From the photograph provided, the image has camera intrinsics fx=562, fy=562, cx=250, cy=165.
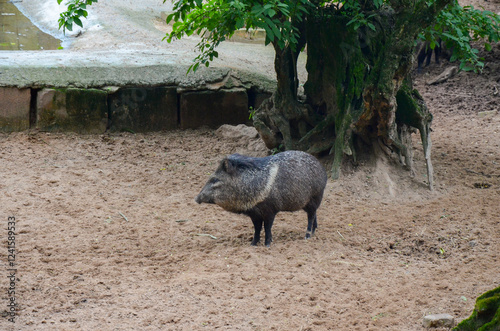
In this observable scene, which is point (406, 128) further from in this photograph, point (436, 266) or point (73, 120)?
point (73, 120)

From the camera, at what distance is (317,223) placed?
5551 millimetres

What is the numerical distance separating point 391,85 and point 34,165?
425cm

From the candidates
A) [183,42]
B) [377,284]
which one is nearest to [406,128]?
[377,284]

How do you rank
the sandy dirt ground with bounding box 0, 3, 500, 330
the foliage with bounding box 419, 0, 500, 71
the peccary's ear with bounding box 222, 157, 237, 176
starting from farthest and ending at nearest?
the foliage with bounding box 419, 0, 500, 71, the peccary's ear with bounding box 222, 157, 237, 176, the sandy dirt ground with bounding box 0, 3, 500, 330

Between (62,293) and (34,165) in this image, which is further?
(34,165)

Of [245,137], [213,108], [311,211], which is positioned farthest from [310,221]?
[213,108]

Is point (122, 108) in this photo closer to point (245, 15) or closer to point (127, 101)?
point (127, 101)

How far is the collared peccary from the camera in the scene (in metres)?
4.78

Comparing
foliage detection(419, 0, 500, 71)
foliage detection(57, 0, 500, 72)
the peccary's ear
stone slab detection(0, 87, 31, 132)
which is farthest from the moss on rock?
stone slab detection(0, 87, 31, 132)

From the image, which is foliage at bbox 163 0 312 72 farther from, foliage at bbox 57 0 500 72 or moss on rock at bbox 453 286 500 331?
moss on rock at bbox 453 286 500 331

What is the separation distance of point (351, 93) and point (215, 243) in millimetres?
2505

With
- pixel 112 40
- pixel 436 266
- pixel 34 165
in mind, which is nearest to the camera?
pixel 436 266

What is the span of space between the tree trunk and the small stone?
3143mm

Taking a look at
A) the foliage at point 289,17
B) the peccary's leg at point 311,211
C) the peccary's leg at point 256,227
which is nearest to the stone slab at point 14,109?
the foliage at point 289,17
